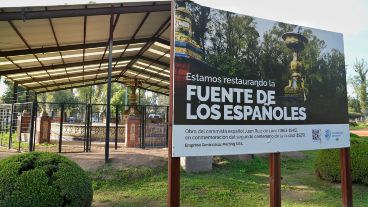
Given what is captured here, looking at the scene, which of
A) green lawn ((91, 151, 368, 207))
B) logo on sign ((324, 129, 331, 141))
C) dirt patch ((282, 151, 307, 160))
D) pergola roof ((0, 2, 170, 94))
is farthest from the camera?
dirt patch ((282, 151, 307, 160))

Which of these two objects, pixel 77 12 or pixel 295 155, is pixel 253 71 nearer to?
pixel 77 12

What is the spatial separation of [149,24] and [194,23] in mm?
6746

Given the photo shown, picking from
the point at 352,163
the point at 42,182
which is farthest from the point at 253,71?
the point at 352,163

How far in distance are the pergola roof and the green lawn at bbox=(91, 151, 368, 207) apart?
14.5 ft

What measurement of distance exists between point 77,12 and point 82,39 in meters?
3.35

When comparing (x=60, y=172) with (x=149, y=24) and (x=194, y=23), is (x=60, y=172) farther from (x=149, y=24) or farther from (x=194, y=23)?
(x=149, y=24)

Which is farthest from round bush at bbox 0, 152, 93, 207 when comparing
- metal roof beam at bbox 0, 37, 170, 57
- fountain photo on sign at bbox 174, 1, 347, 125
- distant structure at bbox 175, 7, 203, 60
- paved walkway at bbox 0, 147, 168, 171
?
metal roof beam at bbox 0, 37, 170, 57

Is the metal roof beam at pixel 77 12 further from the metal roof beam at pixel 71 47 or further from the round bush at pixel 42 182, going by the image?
the round bush at pixel 42 182

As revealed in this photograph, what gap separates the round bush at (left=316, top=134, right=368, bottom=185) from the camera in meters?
7.59

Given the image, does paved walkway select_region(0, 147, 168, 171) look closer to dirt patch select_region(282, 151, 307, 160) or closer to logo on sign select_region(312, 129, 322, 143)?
logo on sign select_region(312, 129, 322, 143)

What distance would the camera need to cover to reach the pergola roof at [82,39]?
8133 mm

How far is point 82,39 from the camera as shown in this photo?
36.6ft

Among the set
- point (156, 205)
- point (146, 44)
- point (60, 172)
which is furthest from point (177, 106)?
point (146, 44)

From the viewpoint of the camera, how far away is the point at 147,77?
2078 centimetres
